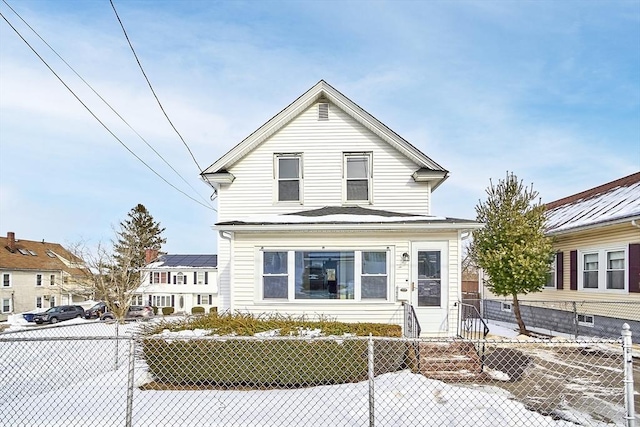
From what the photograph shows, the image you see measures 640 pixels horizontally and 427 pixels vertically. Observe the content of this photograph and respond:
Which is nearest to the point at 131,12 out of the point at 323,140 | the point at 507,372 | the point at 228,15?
the point at 228,15

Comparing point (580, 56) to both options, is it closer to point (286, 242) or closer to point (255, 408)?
point (286, 242)

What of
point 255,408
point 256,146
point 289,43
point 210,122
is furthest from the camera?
point 210,122

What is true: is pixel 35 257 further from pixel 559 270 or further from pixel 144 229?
pixel 559 270

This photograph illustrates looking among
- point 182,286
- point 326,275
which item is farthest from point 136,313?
point 326,275

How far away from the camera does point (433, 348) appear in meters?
8.77

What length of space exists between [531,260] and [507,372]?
583 cm

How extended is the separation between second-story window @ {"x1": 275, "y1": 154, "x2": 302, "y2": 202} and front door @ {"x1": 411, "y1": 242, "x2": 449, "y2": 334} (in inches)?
160

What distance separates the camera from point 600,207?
1472 cm

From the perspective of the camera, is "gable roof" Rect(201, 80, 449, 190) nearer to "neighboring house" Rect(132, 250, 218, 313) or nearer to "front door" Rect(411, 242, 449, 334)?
"front door" Rect(411, 242, 449, 334)

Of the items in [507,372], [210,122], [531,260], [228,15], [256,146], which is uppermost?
[228,15]

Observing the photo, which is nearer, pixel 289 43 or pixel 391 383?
pixel 391 383

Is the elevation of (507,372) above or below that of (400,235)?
below

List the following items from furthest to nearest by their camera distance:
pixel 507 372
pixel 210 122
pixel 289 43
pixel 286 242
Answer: pixel 210 122, pixel 289 43, pixel 286 242, pixel 507 372

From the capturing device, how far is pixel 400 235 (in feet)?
34.5
